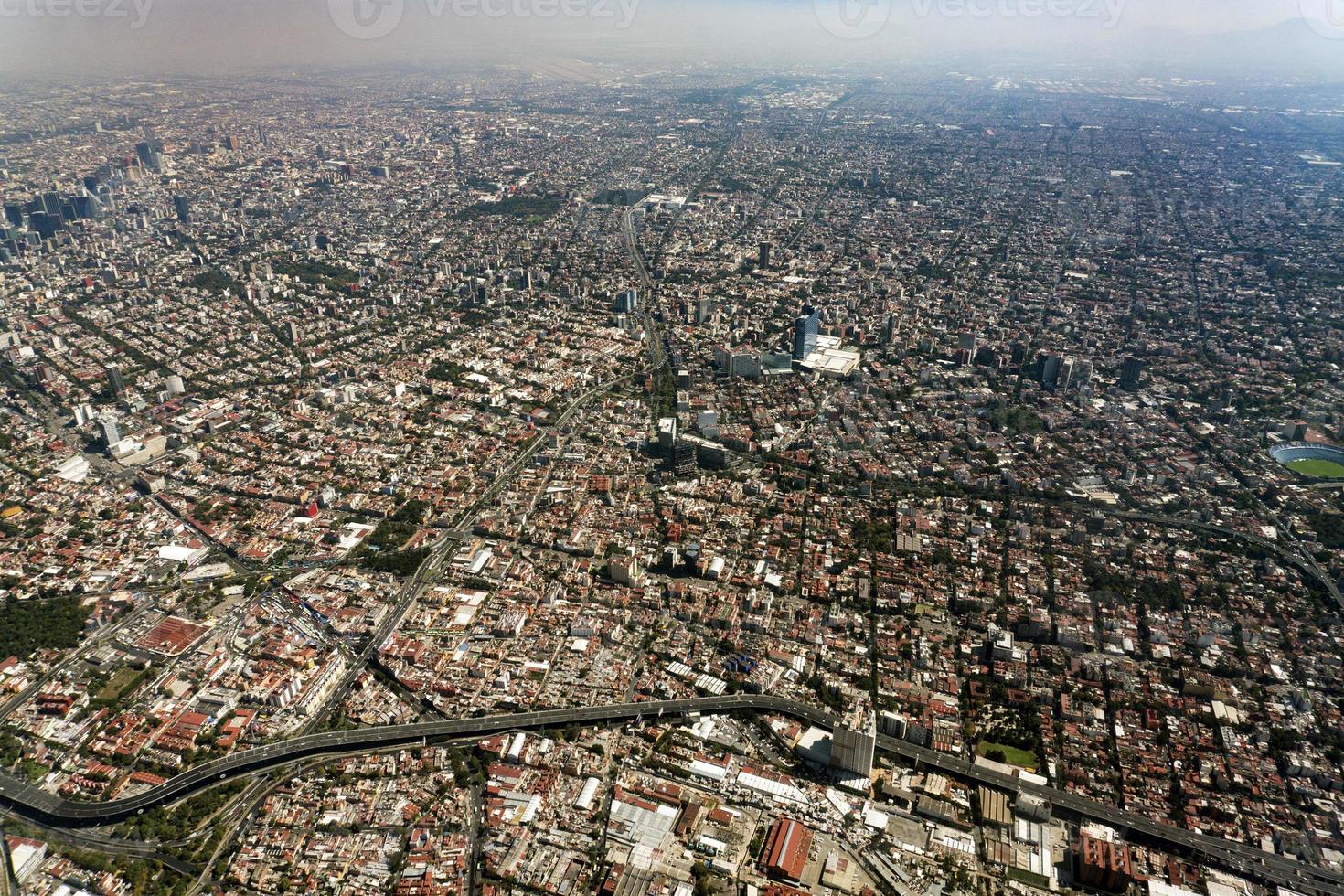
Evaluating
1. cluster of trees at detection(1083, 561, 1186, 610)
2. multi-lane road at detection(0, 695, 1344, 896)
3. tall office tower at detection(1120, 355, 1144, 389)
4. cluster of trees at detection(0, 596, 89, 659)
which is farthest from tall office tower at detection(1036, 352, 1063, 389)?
cluster of trees at detection(0, 596, 89, 659)

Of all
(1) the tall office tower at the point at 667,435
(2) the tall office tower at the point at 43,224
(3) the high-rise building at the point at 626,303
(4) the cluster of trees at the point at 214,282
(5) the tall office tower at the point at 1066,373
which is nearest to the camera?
(1) the tall office tower at the point at 667,435

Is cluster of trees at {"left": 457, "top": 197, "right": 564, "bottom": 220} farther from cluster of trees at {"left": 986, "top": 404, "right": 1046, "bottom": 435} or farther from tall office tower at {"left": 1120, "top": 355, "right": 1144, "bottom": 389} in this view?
tall office tower at {"left": 1120, "top": 355, "right": 1144, "bottom": 389}

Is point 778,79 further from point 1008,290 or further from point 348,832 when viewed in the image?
point 348,832

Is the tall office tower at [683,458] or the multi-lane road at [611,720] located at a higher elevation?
the tall office tower at [683,458]

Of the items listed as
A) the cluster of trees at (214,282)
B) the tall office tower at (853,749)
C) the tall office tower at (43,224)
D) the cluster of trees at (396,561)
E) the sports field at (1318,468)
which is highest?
the tall office tower at (43,224)

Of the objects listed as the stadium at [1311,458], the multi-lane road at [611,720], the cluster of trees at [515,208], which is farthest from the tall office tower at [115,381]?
the stadium at [1311,458]

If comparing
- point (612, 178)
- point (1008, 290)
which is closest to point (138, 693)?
point (1008, 290)

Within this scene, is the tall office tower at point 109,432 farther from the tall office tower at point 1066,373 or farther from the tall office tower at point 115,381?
the tall office tower at point 1066,373
